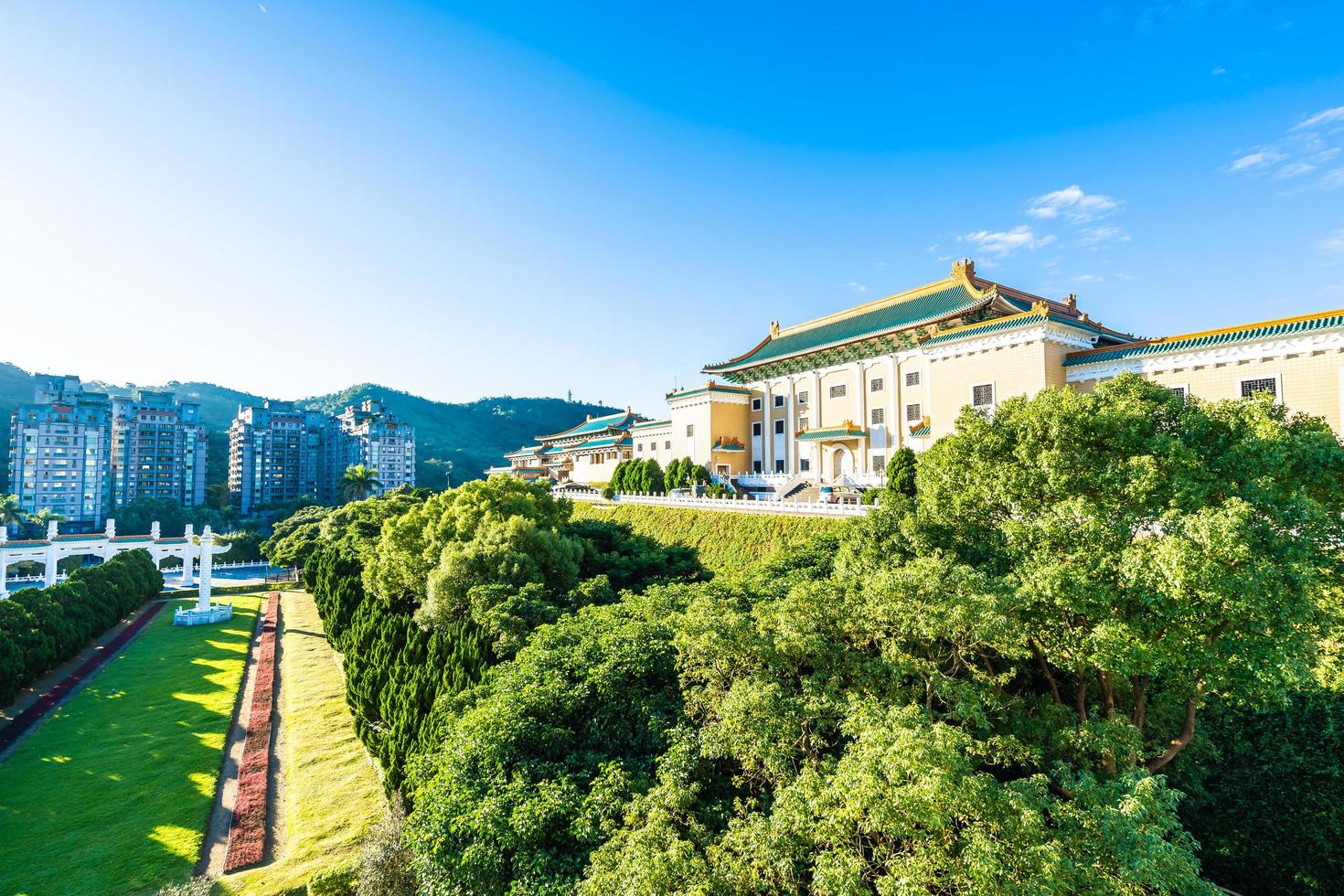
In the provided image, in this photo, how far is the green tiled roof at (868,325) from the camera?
2664 cm

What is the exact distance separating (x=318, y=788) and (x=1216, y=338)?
25.5m

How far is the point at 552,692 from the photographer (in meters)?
8.81

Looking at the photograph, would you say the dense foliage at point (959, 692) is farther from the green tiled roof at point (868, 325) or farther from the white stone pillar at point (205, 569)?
the white stone pillar at point (205, 569)

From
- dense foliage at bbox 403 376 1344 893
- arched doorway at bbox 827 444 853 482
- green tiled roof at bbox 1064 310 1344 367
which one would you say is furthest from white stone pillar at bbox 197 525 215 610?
green tiled roof at bbox 1064 310 1344 367

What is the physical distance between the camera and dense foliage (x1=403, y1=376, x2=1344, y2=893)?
5.55 m

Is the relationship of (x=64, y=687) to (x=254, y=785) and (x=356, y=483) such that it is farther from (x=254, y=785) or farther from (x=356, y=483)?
(x=356, y=483)

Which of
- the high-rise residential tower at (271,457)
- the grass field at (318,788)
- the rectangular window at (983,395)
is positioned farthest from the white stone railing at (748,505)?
the high-rise residential tower at (271,457)

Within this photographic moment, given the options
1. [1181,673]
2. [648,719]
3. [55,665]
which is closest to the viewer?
[1181,673]

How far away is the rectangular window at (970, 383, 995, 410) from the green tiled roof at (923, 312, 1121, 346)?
6.17 ft

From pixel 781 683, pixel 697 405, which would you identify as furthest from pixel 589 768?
pixel 697 405

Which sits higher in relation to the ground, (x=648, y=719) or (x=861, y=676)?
(x=861, y=676)

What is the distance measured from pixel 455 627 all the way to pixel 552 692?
640cm

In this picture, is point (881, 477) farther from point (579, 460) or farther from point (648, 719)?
point (579, 460)

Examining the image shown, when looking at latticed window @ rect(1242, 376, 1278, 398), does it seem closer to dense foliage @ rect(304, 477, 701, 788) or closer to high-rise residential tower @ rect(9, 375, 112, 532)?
dense foliage @ rect(304, 477, 701, 788)
